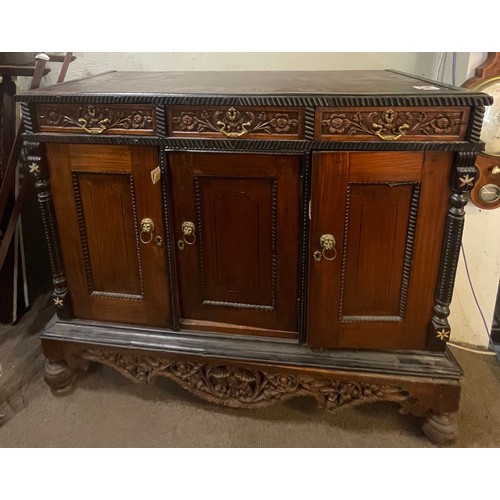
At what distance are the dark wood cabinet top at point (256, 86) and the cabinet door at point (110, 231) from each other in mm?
155

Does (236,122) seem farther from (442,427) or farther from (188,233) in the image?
(442,427)

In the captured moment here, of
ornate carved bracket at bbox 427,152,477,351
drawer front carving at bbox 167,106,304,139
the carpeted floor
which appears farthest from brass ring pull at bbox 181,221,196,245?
ornate carved bracket at bbox 427,152,477,351

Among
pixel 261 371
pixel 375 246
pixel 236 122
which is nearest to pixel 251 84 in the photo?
pixel 236 122

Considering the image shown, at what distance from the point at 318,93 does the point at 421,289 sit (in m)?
0.62

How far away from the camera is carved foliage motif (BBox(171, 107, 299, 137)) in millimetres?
1247

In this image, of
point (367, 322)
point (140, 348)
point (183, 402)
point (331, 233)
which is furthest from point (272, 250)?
point (183, 402)

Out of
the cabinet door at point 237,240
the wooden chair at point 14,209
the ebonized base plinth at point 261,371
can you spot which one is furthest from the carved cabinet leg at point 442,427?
the wooden chair at point 14,209

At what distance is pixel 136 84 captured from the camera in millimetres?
1474

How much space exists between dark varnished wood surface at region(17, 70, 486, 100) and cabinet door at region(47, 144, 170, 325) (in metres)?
0.18

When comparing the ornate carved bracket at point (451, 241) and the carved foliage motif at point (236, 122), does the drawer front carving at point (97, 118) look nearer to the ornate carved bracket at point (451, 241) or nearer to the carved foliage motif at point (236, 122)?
the carved foliage motif at point (236, 122)

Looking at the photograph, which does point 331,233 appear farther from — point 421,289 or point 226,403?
point 226,403

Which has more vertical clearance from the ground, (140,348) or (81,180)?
(81,180)

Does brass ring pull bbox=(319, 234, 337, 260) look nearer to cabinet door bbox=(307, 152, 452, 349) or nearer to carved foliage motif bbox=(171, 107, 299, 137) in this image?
cabinet door bbox=(307, 152, 452, 349)

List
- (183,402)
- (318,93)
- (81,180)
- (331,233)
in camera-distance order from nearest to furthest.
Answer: (318,93)
(331,233)
(81,180)
(183,402)
